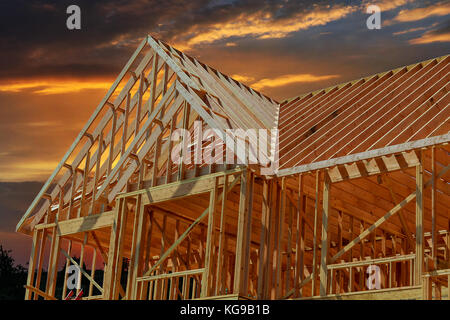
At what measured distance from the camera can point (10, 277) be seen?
225 ft

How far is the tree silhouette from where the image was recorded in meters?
67.0

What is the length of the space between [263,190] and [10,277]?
52.3 meters

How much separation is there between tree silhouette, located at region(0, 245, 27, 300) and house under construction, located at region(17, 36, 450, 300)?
4186 centimetres

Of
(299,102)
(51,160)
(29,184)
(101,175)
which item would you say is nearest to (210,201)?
(101,175)

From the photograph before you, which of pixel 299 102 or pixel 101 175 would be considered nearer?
pixel 101 175

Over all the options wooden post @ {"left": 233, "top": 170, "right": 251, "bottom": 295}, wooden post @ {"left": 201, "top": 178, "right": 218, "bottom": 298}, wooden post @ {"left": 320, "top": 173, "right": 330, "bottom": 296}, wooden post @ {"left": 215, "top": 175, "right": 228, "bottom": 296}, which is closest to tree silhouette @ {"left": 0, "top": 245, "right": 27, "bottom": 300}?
wooden post @ {"left": 201, "top": 178, "right": 218, "bottom": 298}

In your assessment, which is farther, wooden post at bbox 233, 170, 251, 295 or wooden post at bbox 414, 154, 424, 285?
wooden post at bbox 233, 170, 251, 295

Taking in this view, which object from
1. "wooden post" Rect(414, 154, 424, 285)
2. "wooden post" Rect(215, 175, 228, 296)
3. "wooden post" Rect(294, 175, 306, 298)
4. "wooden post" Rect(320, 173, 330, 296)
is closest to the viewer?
"wooden post" Rect(414, 154, 424, 285)

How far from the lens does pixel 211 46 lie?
4434 centimetres

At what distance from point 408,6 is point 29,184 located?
2711 cm

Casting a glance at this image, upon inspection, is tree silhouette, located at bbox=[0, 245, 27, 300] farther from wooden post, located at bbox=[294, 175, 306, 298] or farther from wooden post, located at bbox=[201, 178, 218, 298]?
wooden post, located at bbox=[294, 175, 306, 298]

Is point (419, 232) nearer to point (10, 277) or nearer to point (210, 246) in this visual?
point (210, 246)

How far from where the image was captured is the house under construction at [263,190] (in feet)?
63.1

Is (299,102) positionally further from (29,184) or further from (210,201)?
(29,184)
